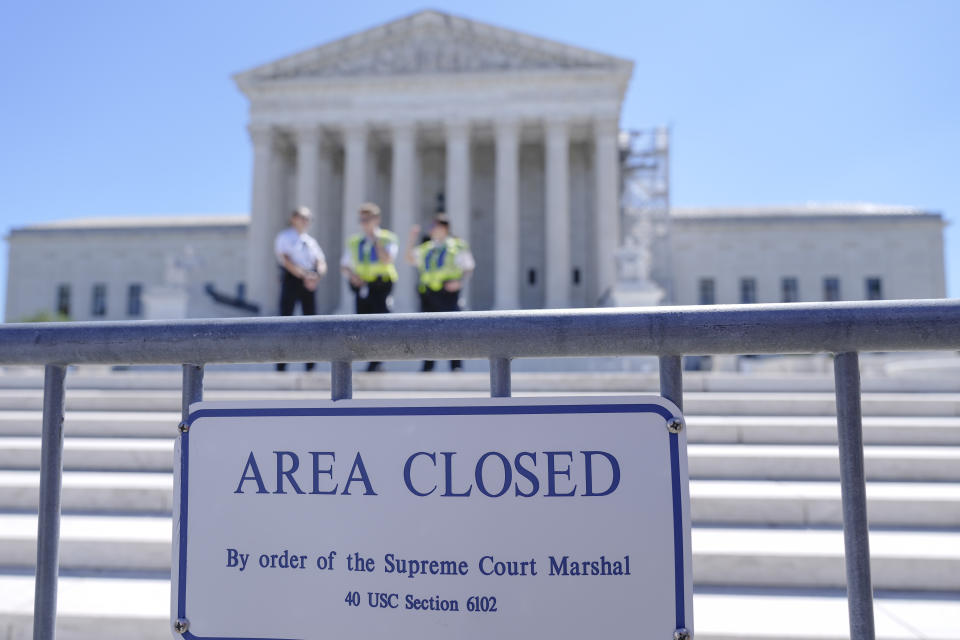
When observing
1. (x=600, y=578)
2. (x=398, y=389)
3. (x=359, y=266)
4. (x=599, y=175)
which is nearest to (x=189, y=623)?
(x=600, y=578)

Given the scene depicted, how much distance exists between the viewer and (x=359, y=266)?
35.3 ft

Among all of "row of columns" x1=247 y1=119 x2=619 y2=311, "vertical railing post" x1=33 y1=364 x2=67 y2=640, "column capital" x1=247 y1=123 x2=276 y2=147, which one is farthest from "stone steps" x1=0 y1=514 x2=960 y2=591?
"column capital" x1=247 y1=123 x2=276 y2=147

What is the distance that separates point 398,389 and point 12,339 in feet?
26.5

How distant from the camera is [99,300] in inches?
2167

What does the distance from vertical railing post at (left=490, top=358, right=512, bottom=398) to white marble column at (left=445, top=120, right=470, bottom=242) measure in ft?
114

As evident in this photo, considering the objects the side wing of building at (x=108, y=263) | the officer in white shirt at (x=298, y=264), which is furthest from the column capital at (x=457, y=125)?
the officer in white shirt at (x=298, y=264)

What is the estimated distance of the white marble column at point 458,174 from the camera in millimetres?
36406

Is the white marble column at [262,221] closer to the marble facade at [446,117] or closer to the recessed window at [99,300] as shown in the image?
the marble facade at [446,117]

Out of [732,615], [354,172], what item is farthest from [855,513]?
[354,172]

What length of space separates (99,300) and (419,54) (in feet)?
108

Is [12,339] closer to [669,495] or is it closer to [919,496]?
[669,495]

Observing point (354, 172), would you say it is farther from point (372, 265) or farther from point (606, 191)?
point (372, 265)

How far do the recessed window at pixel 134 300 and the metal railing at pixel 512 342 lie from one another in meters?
56.8

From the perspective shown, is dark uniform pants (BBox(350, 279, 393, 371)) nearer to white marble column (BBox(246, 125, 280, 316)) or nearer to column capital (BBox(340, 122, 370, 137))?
white marble column (BBox(246, 125, 280, 316))
